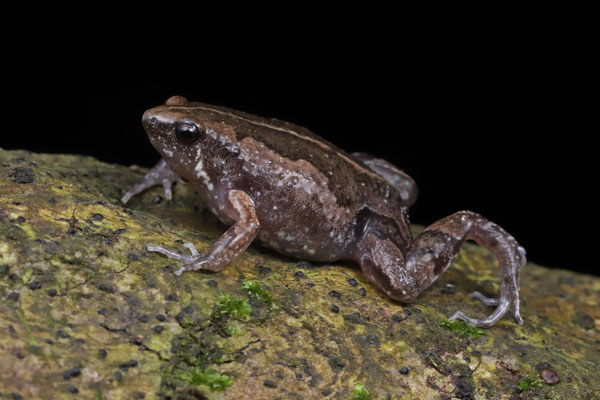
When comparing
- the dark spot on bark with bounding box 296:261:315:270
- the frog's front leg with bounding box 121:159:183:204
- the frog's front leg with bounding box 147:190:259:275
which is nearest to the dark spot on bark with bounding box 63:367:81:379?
the frog's front leg with bounding box 147:190:259:275

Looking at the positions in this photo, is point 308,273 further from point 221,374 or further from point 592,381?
point 592,381

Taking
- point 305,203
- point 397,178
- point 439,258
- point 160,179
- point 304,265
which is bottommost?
point 304,265

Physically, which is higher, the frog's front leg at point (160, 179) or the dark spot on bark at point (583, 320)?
the frog's front leg at point (160, 179)

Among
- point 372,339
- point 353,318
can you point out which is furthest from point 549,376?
point 353,318

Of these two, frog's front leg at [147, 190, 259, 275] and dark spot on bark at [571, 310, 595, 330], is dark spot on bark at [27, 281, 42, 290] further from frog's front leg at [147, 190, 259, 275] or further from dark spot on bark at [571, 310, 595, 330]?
dark spot on bark at [571, 310, 595, 330]

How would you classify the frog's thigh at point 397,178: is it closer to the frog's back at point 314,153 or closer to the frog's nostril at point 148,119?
the frog's back at point 314,153

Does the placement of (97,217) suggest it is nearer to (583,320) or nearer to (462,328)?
(462,328)

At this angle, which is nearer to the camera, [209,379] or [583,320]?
[209,379]

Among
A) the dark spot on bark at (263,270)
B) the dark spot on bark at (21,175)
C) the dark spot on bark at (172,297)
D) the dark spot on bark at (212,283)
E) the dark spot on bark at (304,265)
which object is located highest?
the dark spot on bark at (21,175)

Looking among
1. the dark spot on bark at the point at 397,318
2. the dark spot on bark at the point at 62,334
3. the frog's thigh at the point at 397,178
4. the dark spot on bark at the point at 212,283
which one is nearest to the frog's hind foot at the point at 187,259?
the dark spot on bark at the point at 212,283
